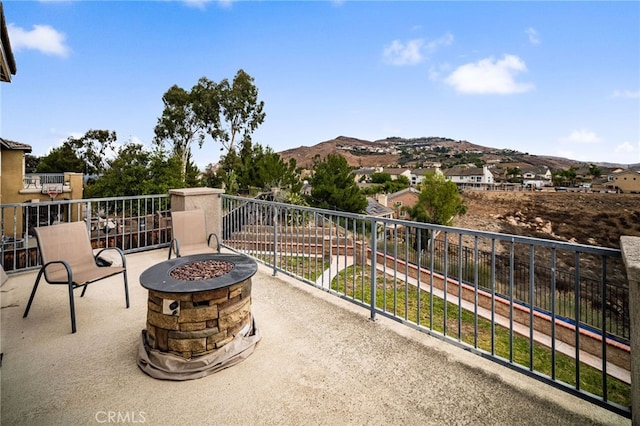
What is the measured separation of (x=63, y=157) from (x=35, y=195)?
2061cm

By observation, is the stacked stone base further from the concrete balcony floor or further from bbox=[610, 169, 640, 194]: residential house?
bbox=[610, 169, 640, 194]: residential house

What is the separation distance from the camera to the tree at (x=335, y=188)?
2261cm

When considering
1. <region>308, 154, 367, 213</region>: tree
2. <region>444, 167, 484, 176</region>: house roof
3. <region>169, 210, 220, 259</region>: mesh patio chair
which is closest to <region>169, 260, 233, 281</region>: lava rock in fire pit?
<region>169, 210, 220, 259</region>: mesh patio chair

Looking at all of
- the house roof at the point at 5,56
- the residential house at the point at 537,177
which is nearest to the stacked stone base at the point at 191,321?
the house roof at the point at 5,56

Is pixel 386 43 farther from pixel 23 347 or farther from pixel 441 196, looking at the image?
pixel 23 347

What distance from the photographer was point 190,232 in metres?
4.37

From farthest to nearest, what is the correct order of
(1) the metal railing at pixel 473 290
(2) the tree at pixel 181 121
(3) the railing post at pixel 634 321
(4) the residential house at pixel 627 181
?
(4) the residential house at pixel 627 181 → (2) the tree at pixel 181 121 → (1) the metal railing at pixel 473 290 → (3) the railing post at pixel 634 321

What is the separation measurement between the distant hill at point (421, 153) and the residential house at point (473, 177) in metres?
13.4

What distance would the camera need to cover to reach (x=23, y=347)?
99.0 inches

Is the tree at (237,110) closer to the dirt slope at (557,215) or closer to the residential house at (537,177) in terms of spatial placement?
the dirt slope at (557,215)

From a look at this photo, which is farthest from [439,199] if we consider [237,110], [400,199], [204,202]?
[204,202]

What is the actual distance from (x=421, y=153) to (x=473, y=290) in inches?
4362

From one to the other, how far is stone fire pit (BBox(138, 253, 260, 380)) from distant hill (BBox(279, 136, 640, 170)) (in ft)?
263

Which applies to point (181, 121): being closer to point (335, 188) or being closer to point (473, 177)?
point (335, 188)
